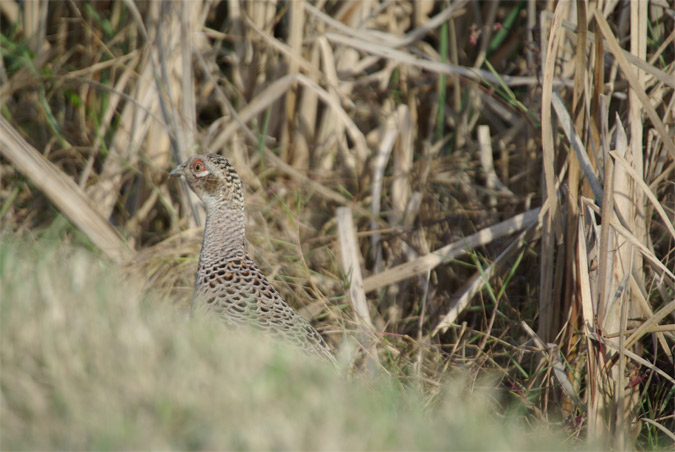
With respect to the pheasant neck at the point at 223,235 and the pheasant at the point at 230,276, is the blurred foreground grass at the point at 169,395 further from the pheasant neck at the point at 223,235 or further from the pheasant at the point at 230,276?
the pheasant neck at the point at 223,235

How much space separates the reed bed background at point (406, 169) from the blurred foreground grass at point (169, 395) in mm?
860

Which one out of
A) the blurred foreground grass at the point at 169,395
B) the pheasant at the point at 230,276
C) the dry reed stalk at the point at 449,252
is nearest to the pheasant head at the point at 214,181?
the pheasant at the point at 230,276

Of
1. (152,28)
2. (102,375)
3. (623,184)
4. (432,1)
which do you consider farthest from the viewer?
(432,1)

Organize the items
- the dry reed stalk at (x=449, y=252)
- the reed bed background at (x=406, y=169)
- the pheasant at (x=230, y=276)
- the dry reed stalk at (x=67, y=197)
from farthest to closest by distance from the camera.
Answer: the dry reed stalk at (x=67, y=197)
the dry reed stalk at (x=449, y=252)
the reed bed background at (x=406, y=169)
the pheasant at (x=230, y=276)

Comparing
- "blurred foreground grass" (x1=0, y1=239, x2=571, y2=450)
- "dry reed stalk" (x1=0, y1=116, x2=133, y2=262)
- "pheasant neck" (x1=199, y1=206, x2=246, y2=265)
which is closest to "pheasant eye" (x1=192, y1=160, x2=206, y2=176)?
"pheasant neck" (x1=199, y1=206, x2=246, y2=265)

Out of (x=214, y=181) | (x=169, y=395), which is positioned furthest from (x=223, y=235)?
(x=169, y=395)

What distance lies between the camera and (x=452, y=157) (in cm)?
451

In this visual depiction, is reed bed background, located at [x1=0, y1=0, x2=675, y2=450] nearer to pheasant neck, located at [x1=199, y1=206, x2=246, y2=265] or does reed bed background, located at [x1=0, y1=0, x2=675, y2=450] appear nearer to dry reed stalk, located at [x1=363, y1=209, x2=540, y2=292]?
dry reed stalk, located at [x1=363, y1=209, x2=540, y2=292]

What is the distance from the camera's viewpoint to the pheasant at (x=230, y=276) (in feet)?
9.35

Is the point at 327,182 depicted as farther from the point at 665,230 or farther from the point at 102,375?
the point at 102,375

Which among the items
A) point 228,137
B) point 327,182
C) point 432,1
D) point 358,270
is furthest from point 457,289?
point 432,1

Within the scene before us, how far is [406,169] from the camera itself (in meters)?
4.45

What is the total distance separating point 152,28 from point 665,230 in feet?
9.23

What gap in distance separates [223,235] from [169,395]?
172cm
